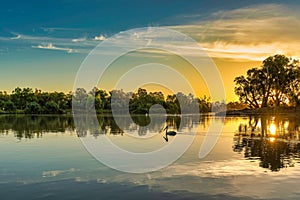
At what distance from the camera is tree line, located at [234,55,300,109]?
12062cm

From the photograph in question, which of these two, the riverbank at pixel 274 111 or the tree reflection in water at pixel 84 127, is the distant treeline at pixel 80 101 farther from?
the tree reflection in water at pixel 84 127

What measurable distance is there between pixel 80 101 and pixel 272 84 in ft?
273

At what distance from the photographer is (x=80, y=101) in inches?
6535

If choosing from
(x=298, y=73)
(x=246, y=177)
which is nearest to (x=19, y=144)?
(x=246, y=177)

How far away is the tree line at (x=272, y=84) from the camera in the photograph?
4749 inches

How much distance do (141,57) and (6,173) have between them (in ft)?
105

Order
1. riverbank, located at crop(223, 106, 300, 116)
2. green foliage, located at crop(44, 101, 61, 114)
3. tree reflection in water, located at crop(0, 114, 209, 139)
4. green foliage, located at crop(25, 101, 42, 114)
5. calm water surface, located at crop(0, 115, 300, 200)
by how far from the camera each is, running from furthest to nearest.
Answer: green foliage, located at crop(25, 101, 42, 114) < green foliage, located at crop(44, 101, 61, 114) < riverbank, located at crop(223, 106, 300, 116) < tree reflection in water, located at crop(0, 114, 209, 139) < calm water surface, located at crop(0, 115, 300, 200)

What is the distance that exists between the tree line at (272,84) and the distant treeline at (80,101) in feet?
122

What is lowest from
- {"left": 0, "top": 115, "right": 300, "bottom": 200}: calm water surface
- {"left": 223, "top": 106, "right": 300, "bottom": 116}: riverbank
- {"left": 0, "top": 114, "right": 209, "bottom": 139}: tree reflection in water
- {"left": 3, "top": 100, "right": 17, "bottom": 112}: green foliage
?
{"left": 0, "top": 115, "right": 300, "bottom": 200}: calm water surface

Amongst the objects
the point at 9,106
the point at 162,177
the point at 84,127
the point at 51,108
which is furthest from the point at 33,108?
the point at 162,177

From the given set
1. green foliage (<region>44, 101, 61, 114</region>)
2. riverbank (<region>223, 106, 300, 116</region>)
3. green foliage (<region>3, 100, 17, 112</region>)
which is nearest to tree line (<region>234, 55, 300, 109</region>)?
riverbank (<region>223, 106, 300, 116</region>)

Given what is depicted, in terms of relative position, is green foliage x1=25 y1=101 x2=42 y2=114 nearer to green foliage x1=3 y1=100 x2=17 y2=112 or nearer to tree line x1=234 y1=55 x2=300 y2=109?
green foliage x1=3 y1=100 x2=17 y2=112

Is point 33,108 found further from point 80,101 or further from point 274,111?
point 274,111

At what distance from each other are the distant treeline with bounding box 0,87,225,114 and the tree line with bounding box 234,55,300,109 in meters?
37.3
